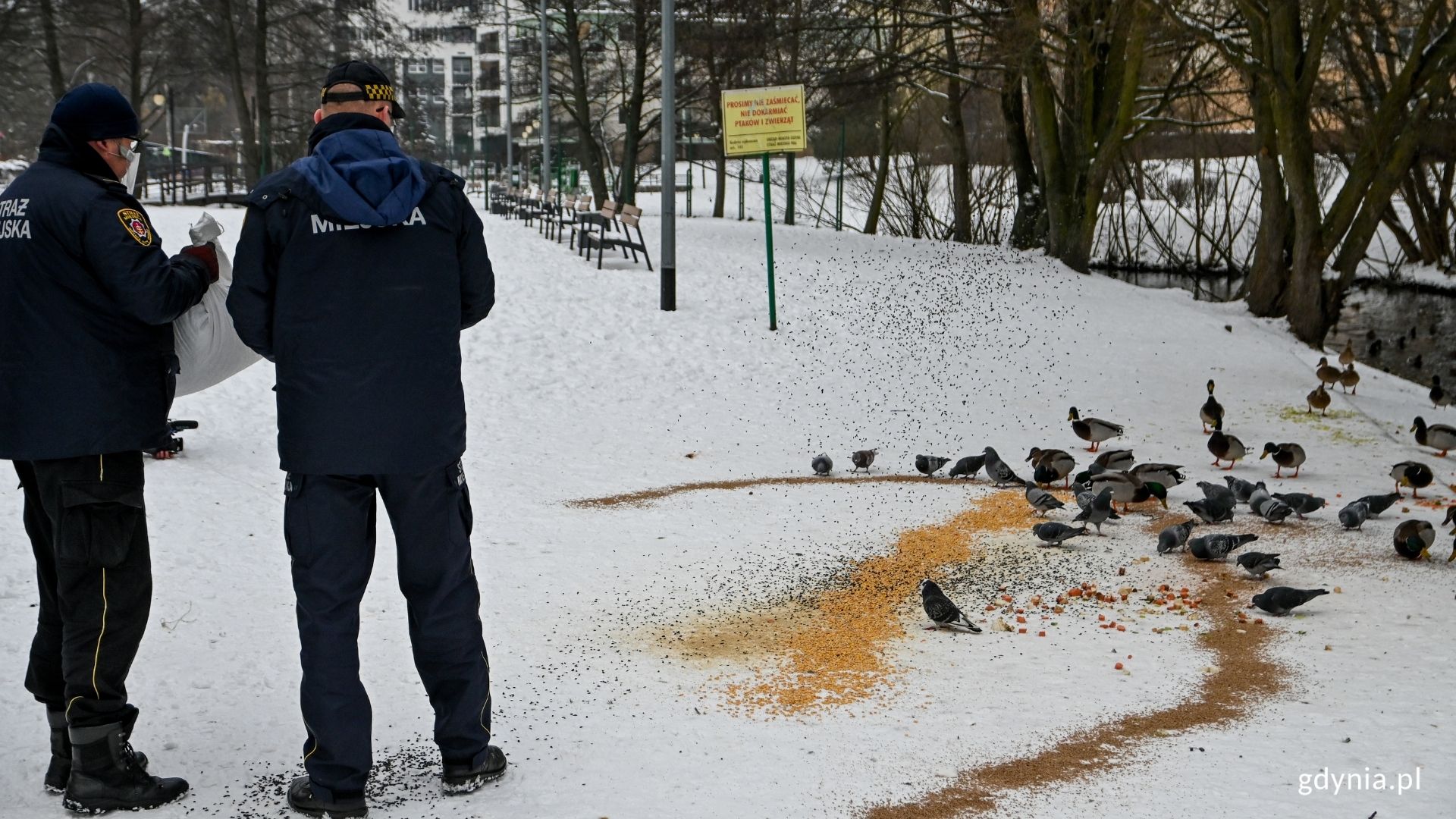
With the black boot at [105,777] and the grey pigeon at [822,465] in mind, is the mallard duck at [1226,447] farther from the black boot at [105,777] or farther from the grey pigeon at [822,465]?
the black boot at [105,777]

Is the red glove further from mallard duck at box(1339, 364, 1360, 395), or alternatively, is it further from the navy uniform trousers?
mallard duck at box(1339, 364, 1360, 395)

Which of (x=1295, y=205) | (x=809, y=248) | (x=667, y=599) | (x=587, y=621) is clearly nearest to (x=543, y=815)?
(x=587, y=621)

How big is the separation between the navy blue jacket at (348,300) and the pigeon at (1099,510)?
15.9ft

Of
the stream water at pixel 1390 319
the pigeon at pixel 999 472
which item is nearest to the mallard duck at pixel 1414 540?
the pigeon at pixel 999 472

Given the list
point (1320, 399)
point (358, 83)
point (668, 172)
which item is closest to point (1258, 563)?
point (358, 83)

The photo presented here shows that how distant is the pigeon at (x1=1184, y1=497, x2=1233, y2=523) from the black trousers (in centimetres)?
608

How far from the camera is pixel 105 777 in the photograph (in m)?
3.76

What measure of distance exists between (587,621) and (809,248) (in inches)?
624

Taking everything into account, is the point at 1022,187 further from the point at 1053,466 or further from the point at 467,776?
the point at 467,776

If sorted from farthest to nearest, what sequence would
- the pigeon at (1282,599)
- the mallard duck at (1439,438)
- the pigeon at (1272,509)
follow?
the mallard duck at (1439,438)
the pigeon at (1272,509)
the pigeon at (1282,599)

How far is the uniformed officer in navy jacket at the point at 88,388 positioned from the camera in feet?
12.1

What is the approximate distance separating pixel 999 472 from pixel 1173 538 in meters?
2.17

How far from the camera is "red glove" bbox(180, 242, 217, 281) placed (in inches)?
153

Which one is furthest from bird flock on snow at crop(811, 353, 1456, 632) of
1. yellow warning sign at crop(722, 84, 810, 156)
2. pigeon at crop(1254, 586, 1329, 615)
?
yellow warning sign at crop(722, 84, 810, 156)
